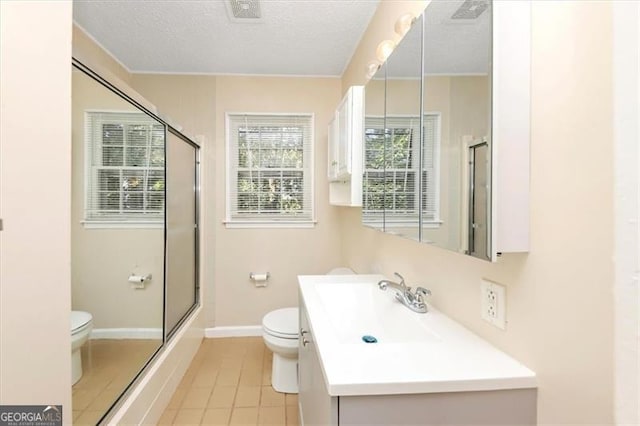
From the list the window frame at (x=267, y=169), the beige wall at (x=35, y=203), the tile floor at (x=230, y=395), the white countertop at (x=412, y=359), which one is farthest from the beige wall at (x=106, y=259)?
the white countertop at (x=412, y=359)

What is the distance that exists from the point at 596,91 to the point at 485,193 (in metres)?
0.30

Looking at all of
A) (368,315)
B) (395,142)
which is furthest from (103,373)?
(395,142)

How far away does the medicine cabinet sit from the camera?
809 millimetres

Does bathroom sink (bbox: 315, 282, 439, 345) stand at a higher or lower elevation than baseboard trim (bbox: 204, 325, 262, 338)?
higher

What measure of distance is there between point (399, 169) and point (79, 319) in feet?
5.47

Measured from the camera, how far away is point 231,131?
306 cm

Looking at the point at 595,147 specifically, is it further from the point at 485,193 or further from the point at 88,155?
the point at 88,155

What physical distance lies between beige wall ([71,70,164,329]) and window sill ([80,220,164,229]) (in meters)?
0.02

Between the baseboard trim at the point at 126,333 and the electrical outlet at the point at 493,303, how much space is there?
6.06 ft

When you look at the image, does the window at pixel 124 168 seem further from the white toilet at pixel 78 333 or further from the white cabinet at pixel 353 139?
the white cabinet at pixel 353 139

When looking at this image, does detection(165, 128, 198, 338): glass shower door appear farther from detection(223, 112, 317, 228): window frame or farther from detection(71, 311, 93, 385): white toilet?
detection(71, 311, 93, 385): white toilet

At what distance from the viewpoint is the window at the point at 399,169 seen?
3.71 ft

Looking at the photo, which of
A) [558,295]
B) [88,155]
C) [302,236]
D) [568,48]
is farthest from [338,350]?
[302,236]

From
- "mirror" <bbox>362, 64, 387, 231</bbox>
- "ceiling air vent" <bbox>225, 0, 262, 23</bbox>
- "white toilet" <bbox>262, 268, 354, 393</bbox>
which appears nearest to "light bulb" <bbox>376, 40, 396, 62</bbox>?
"mirror" <bbox>362, 64, 387, 231</bbox>
